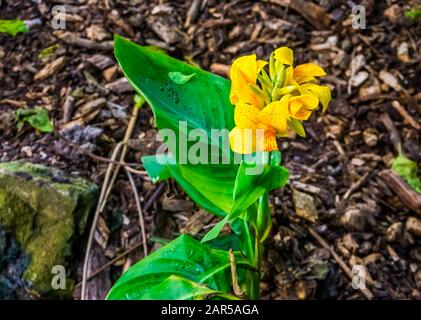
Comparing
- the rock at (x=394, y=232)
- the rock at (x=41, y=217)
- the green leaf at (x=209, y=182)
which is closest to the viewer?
the green leaf at (x=209, y=182)

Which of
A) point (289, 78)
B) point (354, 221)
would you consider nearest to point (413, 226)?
point (354, 221)

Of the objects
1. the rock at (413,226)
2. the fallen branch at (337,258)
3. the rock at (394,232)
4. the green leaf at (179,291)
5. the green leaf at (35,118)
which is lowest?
the fallen branch at (337,258)

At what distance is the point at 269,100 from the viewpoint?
114 centimetres

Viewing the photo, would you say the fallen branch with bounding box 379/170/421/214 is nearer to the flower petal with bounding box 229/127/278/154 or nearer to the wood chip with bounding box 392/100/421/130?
the wood chip with bounding box 392/100/421/130

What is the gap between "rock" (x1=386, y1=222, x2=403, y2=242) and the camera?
1791 millimetres

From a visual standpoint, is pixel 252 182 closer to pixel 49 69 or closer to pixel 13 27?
pixel 49 69

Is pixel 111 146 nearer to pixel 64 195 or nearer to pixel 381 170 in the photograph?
pixel 64 195

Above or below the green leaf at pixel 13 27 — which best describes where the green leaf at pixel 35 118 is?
below

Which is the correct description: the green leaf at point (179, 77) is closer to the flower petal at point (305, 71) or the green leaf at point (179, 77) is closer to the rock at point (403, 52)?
the flower petal at point (305, 71)

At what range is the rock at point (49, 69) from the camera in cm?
224

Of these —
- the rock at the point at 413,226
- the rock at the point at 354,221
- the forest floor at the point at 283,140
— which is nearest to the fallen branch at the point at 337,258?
the forest floor at the point at 283,140

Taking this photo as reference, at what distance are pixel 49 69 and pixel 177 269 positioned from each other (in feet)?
4.20

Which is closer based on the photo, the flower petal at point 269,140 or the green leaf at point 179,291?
the flower petal at point 269,140

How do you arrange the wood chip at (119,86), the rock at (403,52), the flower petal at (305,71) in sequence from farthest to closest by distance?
1. the rock at (403,52)
2. the wood chip at (119,86)
3. the flower petal at (305,71)
